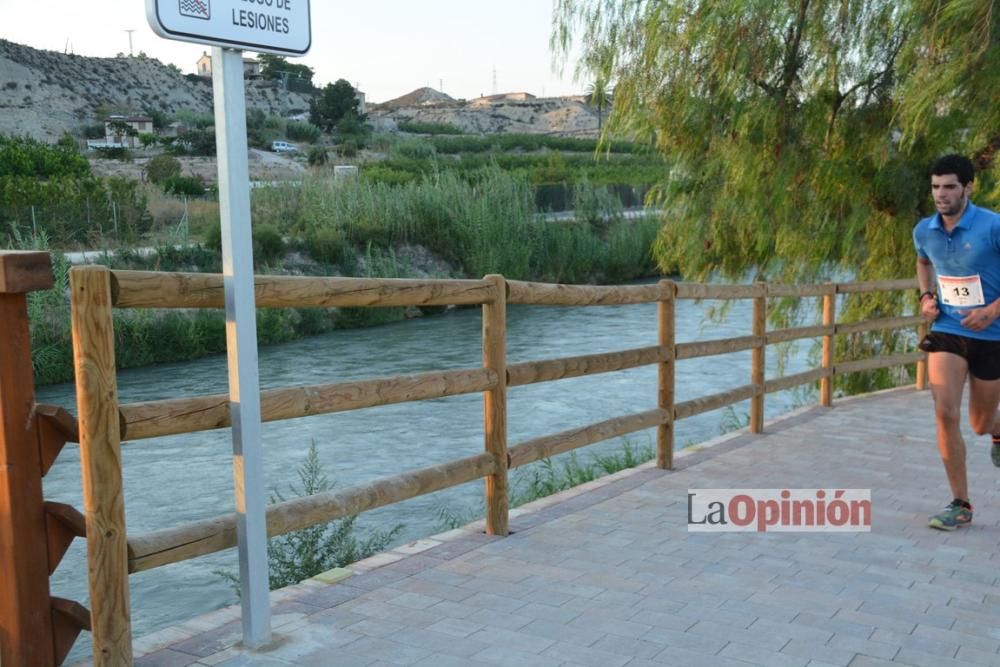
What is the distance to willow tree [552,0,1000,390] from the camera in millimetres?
11477

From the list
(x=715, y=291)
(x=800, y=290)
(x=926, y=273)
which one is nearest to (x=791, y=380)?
(x=800, y=290)

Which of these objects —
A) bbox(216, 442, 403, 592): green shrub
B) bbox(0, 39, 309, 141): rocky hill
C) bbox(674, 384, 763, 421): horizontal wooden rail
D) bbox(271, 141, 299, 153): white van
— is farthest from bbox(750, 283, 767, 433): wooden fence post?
bbox(0, 39, 309, 141): rocky hill

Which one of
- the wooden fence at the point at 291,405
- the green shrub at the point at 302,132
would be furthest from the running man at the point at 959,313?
the green shrub at the point at 302,132

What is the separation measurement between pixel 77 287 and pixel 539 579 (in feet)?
8.09

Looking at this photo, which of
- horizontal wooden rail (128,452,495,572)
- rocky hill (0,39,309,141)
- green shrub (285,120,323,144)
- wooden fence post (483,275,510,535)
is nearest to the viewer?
horizontal wooden rail (128,452,495,572)

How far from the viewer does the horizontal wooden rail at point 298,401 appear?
3.63 meters

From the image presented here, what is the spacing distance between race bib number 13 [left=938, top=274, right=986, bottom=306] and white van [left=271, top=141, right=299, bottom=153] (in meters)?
59.8

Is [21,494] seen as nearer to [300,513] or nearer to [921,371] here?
[300,513]

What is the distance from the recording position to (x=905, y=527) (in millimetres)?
5824

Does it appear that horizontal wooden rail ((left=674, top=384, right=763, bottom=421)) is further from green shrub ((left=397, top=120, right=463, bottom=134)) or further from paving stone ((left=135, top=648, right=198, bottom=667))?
green shrub ((left=397, top=120, right=463, bottom=134))

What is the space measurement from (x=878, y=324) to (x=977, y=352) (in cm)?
533

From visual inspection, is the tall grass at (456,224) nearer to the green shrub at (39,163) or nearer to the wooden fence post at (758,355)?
the green shrub at (39,163)

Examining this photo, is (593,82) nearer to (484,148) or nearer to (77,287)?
(77,287)

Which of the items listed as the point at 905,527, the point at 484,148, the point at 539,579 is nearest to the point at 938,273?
the point at 905,527
